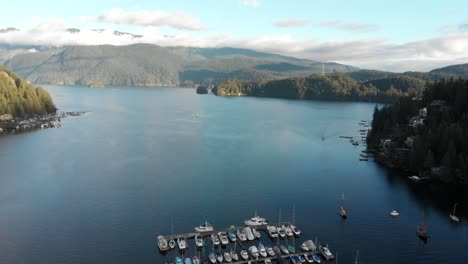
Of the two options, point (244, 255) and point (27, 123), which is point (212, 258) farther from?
point (27, 123)

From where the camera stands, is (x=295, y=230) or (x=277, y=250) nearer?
(x=277, y=250)

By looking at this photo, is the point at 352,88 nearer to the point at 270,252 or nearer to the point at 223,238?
the point at 223,238

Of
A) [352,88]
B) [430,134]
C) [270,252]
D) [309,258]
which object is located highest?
[352,88]

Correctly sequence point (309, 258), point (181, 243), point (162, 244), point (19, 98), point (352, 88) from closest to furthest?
point (309, 258) < point (162, 244) < point (181, 243) < point (19, 98) < point (352, 88)

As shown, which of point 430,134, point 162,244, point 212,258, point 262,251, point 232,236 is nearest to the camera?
point 212,258

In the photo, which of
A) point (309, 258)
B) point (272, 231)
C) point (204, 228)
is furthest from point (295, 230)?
point (204, 228)

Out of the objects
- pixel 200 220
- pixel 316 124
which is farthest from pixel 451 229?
pixel 316 124

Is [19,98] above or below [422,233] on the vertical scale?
above

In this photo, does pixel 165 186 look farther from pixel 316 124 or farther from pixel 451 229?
pixel 316 124
